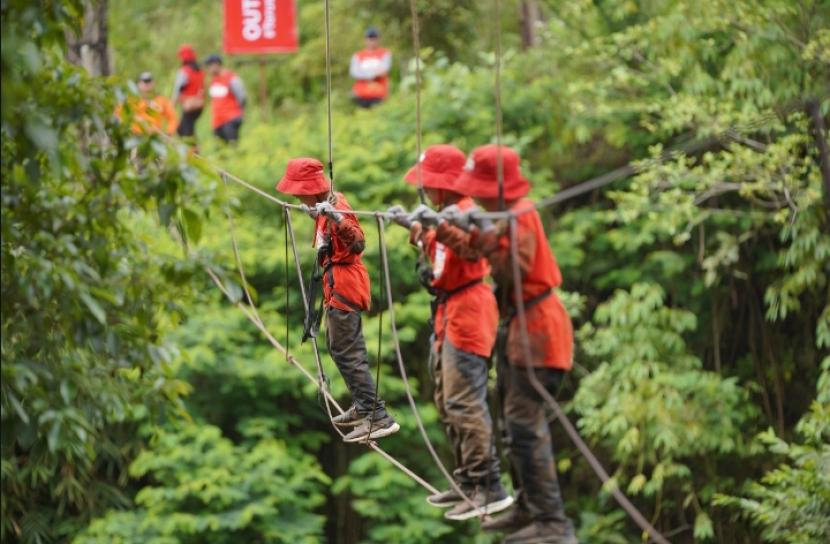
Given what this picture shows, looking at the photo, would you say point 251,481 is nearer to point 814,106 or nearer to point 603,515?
point 603,515

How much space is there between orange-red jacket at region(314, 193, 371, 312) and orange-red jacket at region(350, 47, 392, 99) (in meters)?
6.47

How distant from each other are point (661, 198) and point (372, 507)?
2.77m

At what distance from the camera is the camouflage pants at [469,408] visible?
14.7 ft

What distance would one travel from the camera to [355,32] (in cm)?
1320

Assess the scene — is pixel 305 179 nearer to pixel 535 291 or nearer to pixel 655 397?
pixel 535 291

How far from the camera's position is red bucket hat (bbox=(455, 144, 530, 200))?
400 centimetres

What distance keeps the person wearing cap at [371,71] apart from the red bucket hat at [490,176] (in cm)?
738

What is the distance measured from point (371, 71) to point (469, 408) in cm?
734

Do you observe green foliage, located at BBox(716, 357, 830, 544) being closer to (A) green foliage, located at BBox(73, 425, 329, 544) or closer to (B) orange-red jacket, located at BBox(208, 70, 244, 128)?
(A) green foliage, located at BBox(73, 425, 329, 544)

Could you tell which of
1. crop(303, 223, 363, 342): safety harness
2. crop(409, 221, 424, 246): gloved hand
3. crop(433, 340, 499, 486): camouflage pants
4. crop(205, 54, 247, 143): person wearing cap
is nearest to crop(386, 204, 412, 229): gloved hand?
crop(409, 221, 424, 246): gloved hand

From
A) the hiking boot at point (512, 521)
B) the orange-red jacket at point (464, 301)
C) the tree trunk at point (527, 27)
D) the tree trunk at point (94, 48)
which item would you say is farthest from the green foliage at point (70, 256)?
the tree trunk at point (527, 27)

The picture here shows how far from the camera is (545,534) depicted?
415cm

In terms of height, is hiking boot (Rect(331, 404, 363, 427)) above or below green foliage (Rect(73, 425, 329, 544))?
above

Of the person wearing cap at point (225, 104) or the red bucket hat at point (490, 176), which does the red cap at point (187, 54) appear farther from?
the red bucket hat at point (490, 176)
